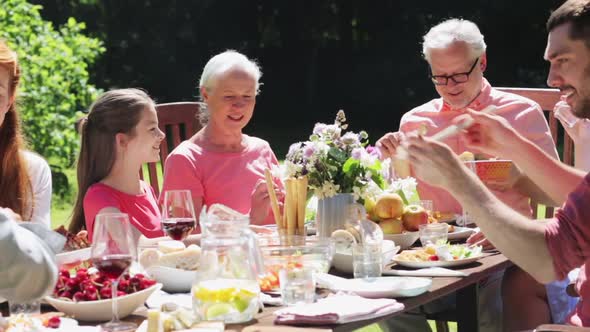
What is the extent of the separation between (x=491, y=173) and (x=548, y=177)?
0.40 metres

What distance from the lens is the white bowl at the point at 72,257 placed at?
3029 mm

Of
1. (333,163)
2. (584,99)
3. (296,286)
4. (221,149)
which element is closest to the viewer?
(296,286)

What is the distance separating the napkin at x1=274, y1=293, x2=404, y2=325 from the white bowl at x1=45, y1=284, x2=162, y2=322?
39 cm

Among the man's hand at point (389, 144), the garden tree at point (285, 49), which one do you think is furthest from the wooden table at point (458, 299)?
the garden tree at point (285, 49)

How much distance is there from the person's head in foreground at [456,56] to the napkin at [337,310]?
7.20 ft

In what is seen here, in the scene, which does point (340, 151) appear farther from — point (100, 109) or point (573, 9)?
point (100, 109)

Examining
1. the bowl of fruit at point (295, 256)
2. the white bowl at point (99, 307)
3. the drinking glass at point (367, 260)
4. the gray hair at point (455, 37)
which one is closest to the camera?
the white bowl at point (99, 307)

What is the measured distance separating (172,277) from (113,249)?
46 cm

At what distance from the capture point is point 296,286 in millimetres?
2824

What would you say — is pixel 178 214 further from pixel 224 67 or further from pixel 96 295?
pixel 224 67

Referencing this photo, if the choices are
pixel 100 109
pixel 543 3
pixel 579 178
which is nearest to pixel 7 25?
pixel 100 109

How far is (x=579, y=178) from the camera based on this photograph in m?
3.55

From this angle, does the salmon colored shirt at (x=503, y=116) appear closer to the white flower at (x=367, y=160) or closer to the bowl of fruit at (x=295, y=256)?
the white flower at (x=367, y=160)

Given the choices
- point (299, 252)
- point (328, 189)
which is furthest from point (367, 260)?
point (328, 189)
